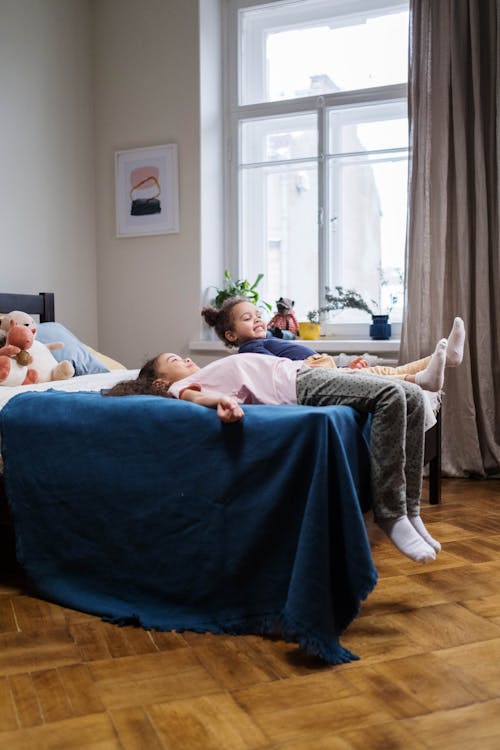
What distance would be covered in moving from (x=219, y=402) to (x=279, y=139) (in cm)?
305

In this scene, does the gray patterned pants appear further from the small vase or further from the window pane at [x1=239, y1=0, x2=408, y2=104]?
the window pane at [x1=239, y1=0, x2=408, y2=104]

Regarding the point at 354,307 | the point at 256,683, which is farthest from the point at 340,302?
the point at 256,683

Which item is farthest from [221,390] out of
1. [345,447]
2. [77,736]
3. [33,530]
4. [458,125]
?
[458,125]

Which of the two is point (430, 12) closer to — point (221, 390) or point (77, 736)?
point (221, 390)

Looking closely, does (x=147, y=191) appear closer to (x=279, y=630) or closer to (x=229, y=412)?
(x=229, y=412)

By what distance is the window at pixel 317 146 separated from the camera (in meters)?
4.23

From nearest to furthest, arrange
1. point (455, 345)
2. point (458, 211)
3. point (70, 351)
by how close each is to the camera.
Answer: point (455, 345) < point (70, 351) < point (458, 211)

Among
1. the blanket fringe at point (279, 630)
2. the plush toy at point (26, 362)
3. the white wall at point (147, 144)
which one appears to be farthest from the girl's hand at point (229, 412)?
the white wall at point (147, 144)

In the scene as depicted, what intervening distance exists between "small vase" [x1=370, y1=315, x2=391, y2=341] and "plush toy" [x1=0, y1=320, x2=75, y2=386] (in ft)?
5.73

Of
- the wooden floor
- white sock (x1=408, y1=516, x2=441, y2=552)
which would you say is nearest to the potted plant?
the wooden floor

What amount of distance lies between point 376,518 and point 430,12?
2871 millimetres

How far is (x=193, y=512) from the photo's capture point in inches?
74.1

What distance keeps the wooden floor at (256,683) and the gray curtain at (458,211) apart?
5.63ft

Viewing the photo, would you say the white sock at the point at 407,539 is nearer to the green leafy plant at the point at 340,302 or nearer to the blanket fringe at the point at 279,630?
the blanket fringe at the point at 279,630
